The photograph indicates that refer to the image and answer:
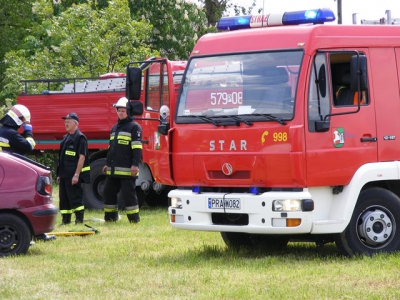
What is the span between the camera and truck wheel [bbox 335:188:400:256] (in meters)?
10.5

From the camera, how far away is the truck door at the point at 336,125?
33.2ft

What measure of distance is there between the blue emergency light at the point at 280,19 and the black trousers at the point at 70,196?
4.61 meters

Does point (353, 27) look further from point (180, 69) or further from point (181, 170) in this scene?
point (180, 69)

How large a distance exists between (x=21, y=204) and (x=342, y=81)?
12.8 ft

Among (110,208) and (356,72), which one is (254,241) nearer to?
(356,72)

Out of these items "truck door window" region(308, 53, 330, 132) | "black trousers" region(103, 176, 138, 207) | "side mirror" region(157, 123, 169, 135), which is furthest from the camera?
"black trousers" region(103, 176, 138, 207)

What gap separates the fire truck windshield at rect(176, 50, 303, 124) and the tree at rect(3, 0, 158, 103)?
1725 cm

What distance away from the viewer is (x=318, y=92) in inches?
403

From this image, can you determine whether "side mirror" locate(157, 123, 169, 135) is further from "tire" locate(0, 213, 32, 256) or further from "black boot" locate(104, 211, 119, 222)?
"black boot" locate(104, 211, 119, 222)

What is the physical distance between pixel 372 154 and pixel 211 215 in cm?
183

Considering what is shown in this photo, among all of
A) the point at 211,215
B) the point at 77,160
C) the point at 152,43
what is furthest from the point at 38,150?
the point at 152,43

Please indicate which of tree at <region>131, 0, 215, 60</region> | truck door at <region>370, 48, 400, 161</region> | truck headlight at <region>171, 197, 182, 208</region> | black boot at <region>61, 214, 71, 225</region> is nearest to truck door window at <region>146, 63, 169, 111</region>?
truck headlight at <region>171, 197, 182, 208</region>

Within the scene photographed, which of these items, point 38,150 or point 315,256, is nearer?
point 315,256

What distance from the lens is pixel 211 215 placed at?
420 inches
